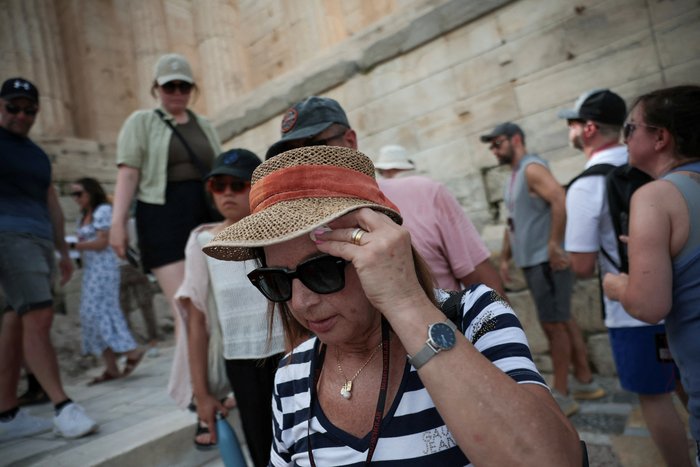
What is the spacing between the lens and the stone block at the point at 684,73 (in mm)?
3564

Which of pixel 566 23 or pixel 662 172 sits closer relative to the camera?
pixel 662 172

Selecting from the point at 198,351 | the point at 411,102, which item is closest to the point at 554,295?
the point at 198,351

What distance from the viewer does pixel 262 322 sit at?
218 cm

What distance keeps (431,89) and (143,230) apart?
3636 mm

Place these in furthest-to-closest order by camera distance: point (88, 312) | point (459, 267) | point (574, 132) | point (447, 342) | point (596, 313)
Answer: point (88, 312)
point (596, 313)
point (574, 132)
point (459, 267)
point (447, 342)

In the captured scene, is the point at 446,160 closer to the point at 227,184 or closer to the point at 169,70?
the point at 169,70

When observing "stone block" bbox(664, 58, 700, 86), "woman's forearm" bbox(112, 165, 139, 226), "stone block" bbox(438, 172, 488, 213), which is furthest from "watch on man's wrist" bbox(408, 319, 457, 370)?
"stone block" bbox(438, 172, 488, 213)

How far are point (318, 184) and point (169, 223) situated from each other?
2.33 meters

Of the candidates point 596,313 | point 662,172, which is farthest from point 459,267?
point 596,313

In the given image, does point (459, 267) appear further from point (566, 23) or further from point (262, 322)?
point (566, 23)

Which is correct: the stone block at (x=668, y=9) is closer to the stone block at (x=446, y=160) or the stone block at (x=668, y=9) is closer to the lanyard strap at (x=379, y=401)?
the stone block at (x=446, y=160)

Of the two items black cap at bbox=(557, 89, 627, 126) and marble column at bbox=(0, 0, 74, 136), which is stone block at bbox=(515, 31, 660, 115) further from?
marble column at bbox=(0, 0, 74, 136)

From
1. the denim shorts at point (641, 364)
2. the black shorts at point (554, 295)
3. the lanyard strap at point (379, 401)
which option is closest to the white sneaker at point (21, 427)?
the lanyard strap at point (379, 401)

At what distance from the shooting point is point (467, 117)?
4.91 m
